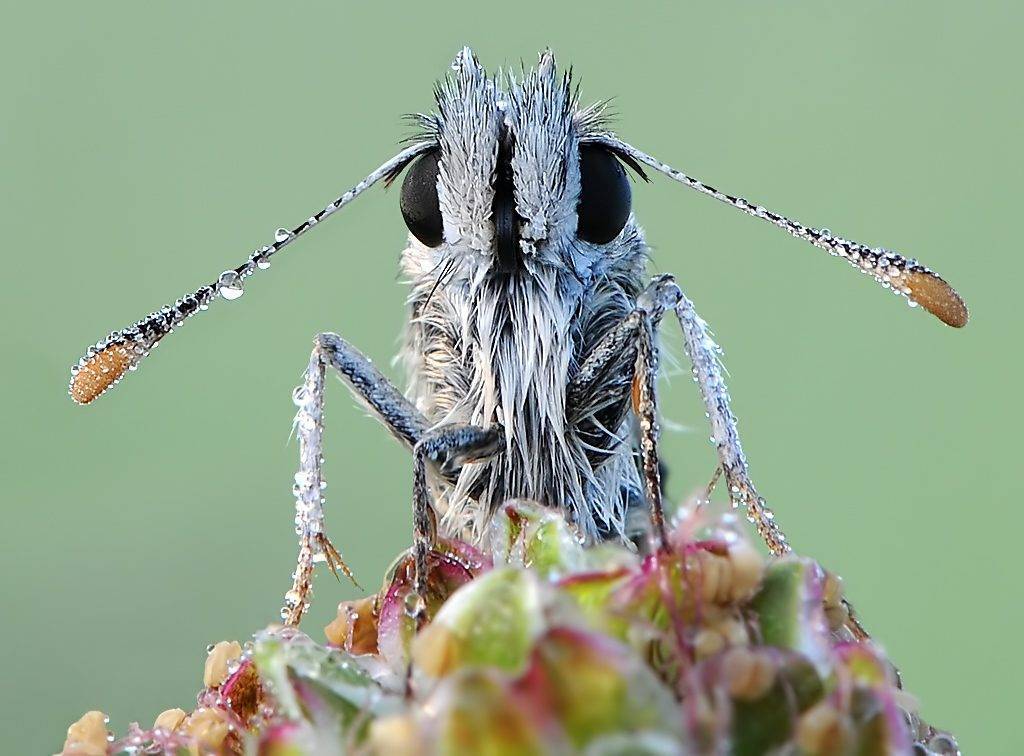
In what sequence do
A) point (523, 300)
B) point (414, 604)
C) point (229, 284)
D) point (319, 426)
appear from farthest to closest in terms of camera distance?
point (523, 300) → point (319, 426) → point (229, 284) → point (414, 604)

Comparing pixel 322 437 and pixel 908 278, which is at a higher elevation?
pixel 322 437

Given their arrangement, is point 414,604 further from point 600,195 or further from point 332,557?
point 600,195

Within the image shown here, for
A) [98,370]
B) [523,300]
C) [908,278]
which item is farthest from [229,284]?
[908,278]

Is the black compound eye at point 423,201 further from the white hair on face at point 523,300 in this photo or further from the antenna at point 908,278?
the antenna at point 908,278

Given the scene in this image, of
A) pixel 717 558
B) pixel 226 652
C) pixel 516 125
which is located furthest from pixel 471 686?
pixel 516 125

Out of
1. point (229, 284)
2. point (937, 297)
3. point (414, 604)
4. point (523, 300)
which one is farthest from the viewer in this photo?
point (523, 300)

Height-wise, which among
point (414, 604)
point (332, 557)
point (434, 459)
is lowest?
point (414, 604)

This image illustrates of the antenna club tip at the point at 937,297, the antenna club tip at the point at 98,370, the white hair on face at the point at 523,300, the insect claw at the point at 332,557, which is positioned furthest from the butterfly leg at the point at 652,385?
the antenna club tip at the point at 98,370
